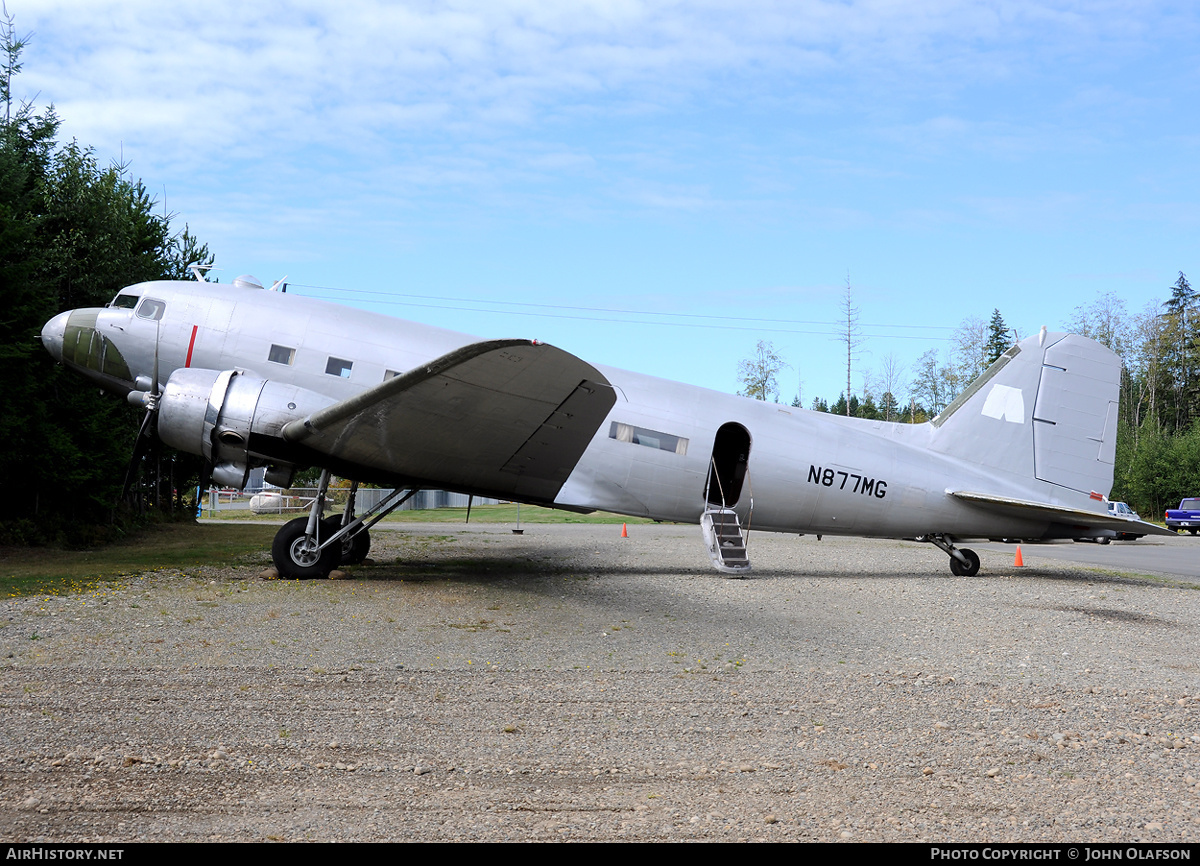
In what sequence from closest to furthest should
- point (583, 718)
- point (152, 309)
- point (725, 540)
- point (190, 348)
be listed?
point (583, 718) < point (190, 348) < point (152, 309) < point (725, 540)

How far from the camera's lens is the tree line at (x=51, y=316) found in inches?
552

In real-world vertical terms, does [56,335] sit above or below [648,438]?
above

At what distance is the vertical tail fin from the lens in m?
12.8

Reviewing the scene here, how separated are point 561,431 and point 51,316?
11.5 metres

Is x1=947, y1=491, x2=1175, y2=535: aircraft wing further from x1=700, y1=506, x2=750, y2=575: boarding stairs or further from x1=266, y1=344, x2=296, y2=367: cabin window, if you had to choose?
x1=266, y1=344, x2=296, y2=367: cabin window

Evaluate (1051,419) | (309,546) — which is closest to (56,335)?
(309,546)

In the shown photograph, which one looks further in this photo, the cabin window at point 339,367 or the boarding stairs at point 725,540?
the boarding stairs at point 725,540

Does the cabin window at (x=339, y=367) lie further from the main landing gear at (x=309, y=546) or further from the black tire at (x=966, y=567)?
the black tire at (x=966, y=567)

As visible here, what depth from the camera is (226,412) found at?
9945 mm

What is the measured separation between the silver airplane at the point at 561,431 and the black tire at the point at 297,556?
1.0 inches

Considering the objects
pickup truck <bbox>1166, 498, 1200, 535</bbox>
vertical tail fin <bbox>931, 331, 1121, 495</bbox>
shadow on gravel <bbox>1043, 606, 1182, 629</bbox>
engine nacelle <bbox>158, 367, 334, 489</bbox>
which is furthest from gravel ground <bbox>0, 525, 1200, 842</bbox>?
pickup truck <bbox>1166, 498, 1200, 535</bbox>

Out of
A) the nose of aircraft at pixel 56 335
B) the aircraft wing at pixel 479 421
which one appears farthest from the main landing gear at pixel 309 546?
the nose of aircraft at pixel 56 335

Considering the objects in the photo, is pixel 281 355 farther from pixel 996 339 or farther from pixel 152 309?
pixel 996 339

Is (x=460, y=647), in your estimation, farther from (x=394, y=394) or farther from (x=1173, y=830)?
(x=1173, y=830)
